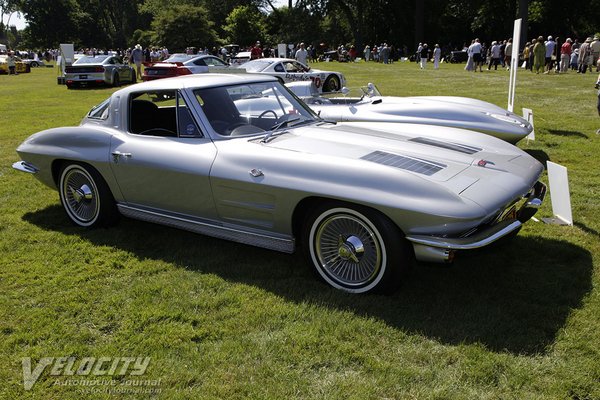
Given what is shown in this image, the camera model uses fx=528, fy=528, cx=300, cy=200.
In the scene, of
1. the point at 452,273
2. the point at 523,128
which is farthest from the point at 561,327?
the point at 523,128

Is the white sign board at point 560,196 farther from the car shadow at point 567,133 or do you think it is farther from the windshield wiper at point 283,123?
the car shadow at point 567,133

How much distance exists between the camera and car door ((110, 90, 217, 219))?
162 inches

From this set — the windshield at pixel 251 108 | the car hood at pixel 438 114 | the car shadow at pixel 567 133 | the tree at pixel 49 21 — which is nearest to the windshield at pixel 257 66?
the car shadow at pixel 567 133

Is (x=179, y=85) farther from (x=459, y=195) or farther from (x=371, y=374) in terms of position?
(x=371, y=374)

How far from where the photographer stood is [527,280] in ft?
12.5

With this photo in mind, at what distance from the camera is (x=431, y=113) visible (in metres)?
6.88

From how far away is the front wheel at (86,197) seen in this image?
15.8 feet

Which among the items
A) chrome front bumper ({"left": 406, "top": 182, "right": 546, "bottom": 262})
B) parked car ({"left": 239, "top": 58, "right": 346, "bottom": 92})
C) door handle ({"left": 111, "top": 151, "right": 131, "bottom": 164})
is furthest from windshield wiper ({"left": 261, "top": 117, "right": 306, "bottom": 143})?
parked car ({"left": 239, "top": 58, "right": 346, "bottom": 92})

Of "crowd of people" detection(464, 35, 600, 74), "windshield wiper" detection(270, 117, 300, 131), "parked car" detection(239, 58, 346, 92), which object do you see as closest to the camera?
"windshield wiper" detection(270, 117, 300, 131)

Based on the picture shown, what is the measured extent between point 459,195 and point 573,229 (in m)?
2.12

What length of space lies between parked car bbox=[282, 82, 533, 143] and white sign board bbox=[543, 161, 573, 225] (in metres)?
1.80

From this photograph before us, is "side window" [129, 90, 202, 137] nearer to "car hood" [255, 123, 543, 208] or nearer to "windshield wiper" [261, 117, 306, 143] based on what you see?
"windshield wiper" [261, 117, 306, 143]

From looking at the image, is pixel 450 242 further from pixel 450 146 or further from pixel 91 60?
pixel 91 60

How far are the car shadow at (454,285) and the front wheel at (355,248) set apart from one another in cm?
11
